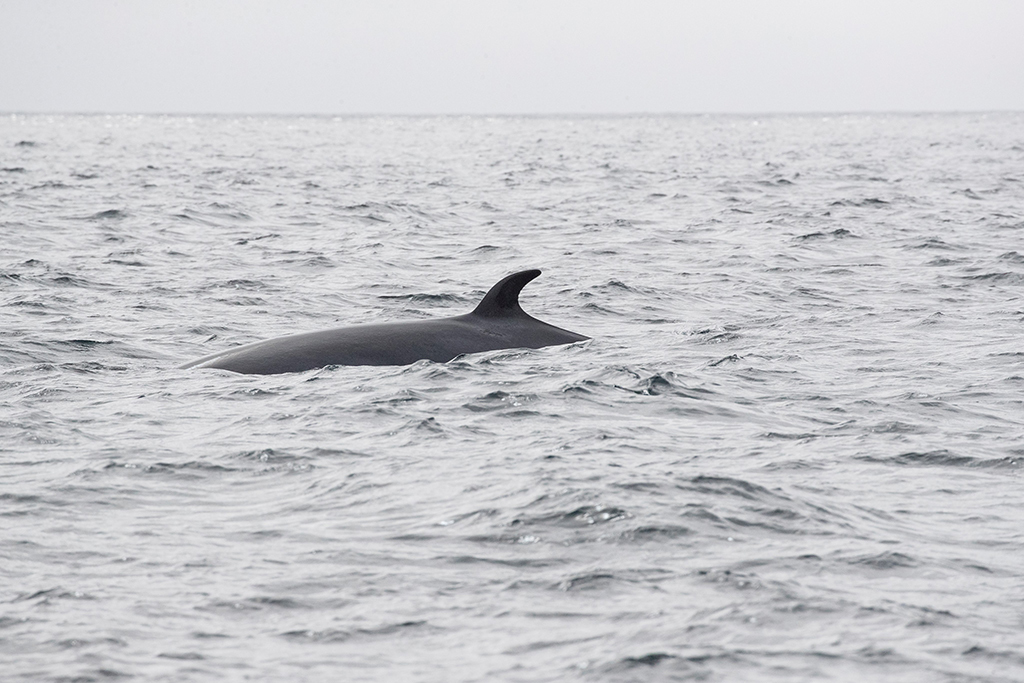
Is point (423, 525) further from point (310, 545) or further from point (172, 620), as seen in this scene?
point (172, 620)

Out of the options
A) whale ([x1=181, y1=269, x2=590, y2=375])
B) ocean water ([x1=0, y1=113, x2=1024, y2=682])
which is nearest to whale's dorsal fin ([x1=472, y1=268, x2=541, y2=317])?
whale ([x1=181, y1=269, x2=590, y2=375])

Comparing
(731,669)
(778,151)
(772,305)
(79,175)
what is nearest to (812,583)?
(731,669)

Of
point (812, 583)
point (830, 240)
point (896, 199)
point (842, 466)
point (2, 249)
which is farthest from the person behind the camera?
point (896, 199)

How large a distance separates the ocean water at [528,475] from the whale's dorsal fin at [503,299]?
0.45 metres

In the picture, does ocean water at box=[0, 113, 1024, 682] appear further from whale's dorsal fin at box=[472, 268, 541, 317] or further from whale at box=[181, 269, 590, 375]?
whale's dorsal fin at box=[472, 268, 541, 317]

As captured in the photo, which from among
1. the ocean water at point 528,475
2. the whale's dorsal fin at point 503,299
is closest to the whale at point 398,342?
the whale's dorsal fin at point 503,299

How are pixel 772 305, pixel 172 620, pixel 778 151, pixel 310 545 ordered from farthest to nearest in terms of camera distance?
1. pixel 778 151
2. pixel 772 305
3. pixel 310 545
4. pixel 172 620

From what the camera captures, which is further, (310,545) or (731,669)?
(310,545)

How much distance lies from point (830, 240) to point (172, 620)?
18.4 meters

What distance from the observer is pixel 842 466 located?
878cm

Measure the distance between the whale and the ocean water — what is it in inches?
9.1

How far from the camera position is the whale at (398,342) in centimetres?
1148

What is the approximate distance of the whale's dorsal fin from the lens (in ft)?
39.3

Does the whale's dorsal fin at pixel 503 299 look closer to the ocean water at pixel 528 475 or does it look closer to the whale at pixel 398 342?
the whale at pixel 398 342
